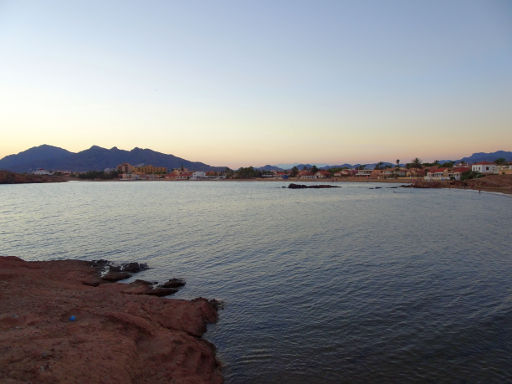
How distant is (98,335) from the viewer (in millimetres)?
10859

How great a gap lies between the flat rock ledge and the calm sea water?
4.92 feet

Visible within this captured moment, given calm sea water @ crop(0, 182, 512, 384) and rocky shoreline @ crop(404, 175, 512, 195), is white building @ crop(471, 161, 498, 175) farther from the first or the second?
calm sea water @ crop(0, 182, 512, 384)

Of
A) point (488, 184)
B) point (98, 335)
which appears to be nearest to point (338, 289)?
point (98, 335)

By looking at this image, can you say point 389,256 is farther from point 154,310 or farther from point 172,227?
point 172,227

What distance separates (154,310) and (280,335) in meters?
6.02

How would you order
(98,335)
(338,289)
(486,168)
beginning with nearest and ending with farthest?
(98,335)
(338,289)
(486,168)

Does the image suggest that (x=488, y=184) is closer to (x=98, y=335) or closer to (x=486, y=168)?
(x=486, y=168)

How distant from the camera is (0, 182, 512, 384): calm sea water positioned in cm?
1133

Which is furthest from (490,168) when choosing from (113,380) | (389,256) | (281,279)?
(113,380)

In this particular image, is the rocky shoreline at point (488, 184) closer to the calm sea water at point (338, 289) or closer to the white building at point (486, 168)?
the white building at point (486, 168)

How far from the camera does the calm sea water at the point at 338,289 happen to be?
11.3 metres

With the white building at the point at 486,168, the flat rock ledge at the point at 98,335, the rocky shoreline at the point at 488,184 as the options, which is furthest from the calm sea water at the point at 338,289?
the white building at the point at 486,168

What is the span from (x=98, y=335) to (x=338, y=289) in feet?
42.7

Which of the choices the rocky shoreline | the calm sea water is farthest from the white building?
the calm sea water
